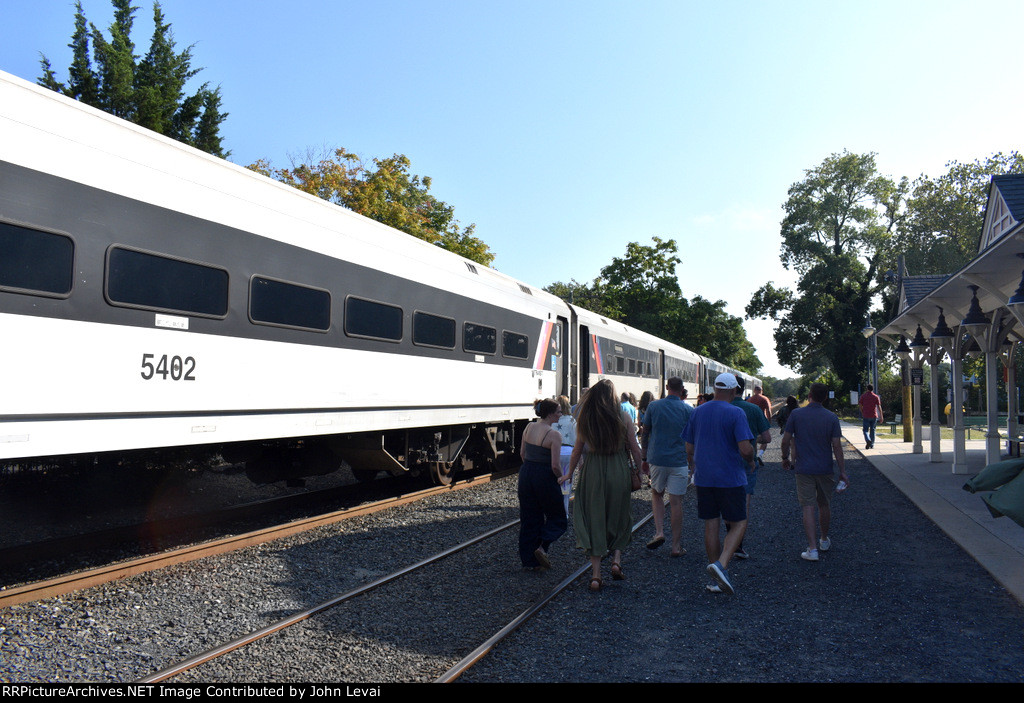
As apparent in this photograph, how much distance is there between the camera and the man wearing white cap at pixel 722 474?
6.06 m

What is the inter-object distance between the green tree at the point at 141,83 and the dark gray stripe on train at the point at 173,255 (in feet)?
77.9

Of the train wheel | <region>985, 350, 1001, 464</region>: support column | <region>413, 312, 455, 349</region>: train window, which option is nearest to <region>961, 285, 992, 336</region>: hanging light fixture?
<region>985, 350, 1001, 464</region>: support column

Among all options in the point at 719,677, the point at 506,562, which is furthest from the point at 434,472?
the point at 719,677

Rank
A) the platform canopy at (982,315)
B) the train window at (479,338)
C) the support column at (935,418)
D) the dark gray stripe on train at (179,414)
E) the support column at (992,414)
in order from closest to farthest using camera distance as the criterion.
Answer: the dark gray stripe on train at (179,414) → the platform canopy at (982,315) → the train window at (479,338) → the support column at (992,414) → the support column at (935,418)

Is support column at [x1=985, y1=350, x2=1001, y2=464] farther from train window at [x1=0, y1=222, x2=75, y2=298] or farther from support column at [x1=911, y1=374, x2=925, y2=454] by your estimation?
train window at [x1=0, y1=222, x2=75, y2=298]

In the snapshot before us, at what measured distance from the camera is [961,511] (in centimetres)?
995

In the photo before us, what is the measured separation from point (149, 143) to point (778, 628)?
5.90 meters

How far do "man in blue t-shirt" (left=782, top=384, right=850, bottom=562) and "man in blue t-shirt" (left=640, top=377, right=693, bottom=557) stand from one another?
96 centimetres

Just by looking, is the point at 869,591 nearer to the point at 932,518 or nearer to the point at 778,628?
the point at 778,628

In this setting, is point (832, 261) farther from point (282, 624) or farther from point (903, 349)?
point (282, 624)

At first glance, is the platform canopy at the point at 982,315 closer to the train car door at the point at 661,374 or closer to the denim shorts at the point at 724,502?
the denim shorts at the point at 724,502

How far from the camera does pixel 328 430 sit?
7848mm

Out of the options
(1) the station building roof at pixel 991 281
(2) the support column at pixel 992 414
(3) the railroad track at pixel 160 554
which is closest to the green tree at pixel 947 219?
(1) the station building roof at pixel 991 281

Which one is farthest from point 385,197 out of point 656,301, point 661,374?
point 656,301
